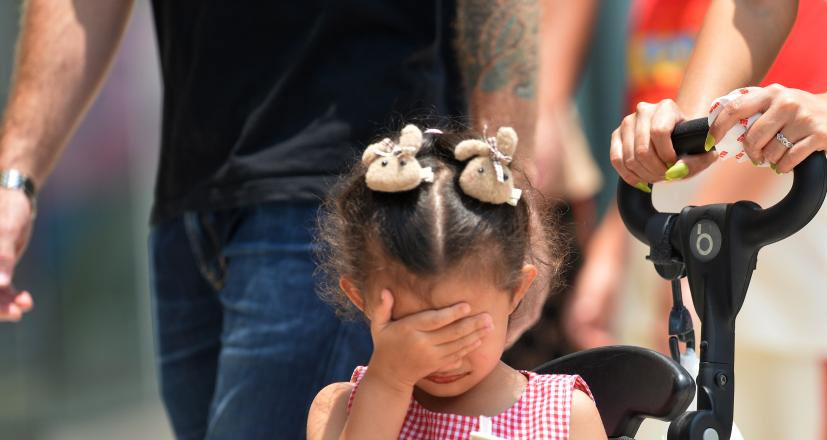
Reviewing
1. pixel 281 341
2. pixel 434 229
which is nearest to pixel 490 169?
pixel 434 229

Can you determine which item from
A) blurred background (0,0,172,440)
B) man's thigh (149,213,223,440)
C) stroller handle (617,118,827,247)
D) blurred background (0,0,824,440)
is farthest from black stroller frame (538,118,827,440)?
blurred background (0,0,172,440)

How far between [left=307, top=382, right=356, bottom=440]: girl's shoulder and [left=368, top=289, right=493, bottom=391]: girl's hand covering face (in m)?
0.18

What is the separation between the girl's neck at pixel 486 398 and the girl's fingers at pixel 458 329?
0.62ft

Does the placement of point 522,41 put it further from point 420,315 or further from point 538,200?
point 420,315

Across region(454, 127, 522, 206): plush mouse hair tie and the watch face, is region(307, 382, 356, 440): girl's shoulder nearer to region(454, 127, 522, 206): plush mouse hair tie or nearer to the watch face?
region(454, 127, 522, 206): plush mouse hair tie

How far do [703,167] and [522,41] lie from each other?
938mm

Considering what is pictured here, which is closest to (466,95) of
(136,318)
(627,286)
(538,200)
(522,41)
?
(522,41)

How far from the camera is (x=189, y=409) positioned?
305cm

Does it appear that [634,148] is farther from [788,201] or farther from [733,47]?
[733,47]

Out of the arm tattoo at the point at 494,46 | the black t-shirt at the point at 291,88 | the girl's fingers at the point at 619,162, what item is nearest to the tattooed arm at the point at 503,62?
the arm tattoo at the point at 494,46

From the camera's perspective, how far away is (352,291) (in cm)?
225

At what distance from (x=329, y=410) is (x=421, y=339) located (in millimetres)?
309

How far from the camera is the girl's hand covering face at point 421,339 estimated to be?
2.09 meters

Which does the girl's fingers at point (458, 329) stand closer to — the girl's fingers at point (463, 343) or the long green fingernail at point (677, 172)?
the girl's fingers at point (463, 343)
